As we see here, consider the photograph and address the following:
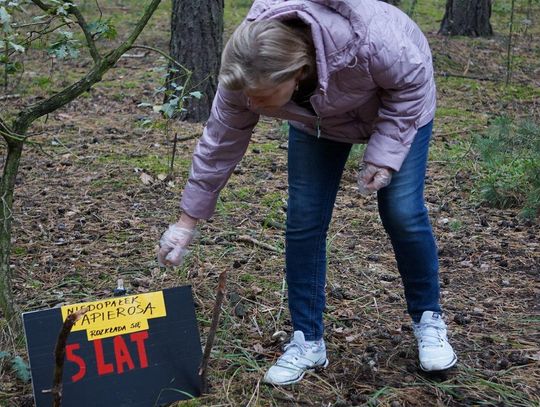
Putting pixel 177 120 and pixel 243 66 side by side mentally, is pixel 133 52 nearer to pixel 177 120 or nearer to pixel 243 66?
pixel 177 120

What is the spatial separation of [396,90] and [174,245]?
0.81 metres

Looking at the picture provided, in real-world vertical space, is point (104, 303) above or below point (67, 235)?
above

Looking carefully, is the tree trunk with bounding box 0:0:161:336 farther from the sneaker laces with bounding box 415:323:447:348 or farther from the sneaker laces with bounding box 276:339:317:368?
the sneaker laces with bounding box 415:323:447:348

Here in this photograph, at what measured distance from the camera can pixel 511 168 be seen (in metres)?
4.55

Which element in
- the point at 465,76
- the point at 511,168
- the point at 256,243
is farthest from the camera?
the point at 465,76

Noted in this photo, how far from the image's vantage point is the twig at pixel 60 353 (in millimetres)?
1962

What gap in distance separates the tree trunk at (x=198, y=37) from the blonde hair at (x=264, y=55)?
3.47m

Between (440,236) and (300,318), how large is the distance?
5.29 ft

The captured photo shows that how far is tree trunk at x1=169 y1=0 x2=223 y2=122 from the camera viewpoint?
5473 mm

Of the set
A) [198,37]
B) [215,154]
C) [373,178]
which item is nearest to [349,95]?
[373,178]

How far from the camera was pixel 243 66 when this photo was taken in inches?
78.7

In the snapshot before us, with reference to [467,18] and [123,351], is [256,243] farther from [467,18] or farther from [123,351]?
[467,18]

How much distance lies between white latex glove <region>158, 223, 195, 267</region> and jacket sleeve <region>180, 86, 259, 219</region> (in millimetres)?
67

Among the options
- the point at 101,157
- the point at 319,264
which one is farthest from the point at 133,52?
the point at 319,264
